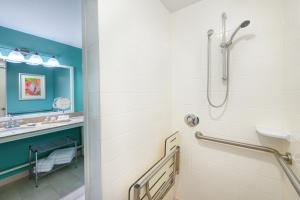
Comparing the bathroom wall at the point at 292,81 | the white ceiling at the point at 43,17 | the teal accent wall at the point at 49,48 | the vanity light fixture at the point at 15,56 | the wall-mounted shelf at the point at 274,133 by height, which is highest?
the white ceiling at the point at 43,17

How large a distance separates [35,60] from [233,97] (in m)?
2.87

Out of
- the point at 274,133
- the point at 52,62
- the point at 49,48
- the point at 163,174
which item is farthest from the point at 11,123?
the point at 274,133

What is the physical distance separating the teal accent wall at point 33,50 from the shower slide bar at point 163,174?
2115 millimetres

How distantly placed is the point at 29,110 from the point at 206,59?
109 inches

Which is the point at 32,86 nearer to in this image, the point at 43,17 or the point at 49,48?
the point at 49,48

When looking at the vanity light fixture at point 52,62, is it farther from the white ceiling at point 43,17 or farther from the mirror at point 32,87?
the white ceiling at point 43,17

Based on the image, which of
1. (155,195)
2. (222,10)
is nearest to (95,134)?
(155,195)

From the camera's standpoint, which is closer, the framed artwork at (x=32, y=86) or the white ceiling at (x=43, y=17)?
the white ceiling at (x=43, y=17)

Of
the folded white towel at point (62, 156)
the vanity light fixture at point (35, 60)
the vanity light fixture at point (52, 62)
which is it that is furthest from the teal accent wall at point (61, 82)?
the folded white towel at point (62, 156)

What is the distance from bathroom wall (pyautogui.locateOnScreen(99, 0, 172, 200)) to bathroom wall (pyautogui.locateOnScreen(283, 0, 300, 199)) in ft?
2.86

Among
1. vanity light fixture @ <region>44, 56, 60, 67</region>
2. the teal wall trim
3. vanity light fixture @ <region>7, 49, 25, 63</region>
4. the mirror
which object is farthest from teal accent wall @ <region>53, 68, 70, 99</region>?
the teal wall trim

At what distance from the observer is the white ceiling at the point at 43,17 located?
4.62 feet

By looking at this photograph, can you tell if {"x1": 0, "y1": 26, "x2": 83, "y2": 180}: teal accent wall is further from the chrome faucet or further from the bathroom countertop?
the bathroom countertop

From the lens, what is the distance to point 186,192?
1371 millimetres
